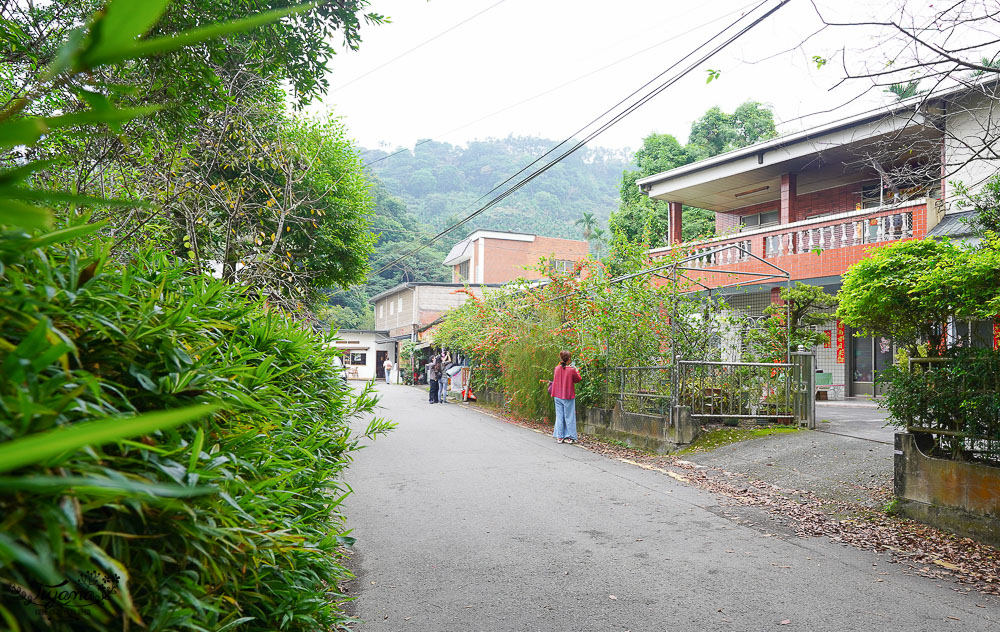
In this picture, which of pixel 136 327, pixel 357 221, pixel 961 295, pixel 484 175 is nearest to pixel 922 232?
pixel 961 295

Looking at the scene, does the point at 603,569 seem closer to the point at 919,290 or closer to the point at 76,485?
the point at 919,290

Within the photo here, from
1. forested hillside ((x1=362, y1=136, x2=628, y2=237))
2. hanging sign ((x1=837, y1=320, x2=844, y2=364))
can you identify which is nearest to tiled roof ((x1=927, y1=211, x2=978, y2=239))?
hanging sign ((x1=837, y1=320, x2=844, y2=364))

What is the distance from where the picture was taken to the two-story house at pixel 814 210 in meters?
14.4

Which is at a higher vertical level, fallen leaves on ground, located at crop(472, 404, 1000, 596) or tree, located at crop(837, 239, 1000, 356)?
tree, located at crop(837, 239, 1000, 356)

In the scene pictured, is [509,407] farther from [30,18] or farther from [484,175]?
[484,175]

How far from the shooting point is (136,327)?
1.52m

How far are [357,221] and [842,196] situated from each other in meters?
14.0

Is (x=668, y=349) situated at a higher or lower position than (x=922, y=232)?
lower

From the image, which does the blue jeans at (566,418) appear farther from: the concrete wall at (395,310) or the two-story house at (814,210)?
the concrete wall at (395,310)

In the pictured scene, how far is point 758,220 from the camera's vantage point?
22.2 m

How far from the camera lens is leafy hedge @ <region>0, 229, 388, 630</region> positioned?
92 centimetres

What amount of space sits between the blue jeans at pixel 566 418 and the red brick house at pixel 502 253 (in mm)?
31910

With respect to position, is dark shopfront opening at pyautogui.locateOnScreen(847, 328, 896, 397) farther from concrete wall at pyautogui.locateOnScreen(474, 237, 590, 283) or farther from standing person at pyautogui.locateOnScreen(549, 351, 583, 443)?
concrete wall at pyautogui.locateOnScreen(474, 237, 590, 283)

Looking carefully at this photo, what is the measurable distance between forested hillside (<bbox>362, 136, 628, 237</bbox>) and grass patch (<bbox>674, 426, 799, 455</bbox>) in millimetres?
55091
